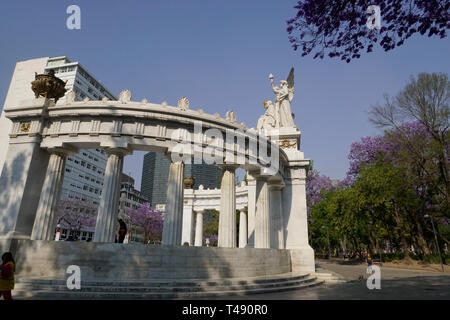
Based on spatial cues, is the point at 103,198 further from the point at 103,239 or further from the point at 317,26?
the point at 317,26

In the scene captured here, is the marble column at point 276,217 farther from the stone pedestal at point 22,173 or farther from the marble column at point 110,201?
the stone pedestal at point 22,173

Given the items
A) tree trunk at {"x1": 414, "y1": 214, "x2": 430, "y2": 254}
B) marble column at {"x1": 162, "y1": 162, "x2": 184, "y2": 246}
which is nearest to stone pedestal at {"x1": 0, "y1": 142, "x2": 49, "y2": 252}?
marble column at {"x1": 162, "y1": 162, "x2": 184, "y2": 246}

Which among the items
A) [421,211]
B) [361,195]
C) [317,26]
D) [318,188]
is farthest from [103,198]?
[318,188]

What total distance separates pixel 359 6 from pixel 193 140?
1167cm

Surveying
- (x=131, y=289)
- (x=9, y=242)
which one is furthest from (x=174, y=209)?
(x=9, y=242)

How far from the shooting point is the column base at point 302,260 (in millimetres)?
19067

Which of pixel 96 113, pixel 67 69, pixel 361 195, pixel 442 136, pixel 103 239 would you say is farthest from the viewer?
pixel 67 69

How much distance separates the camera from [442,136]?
89.4 ft

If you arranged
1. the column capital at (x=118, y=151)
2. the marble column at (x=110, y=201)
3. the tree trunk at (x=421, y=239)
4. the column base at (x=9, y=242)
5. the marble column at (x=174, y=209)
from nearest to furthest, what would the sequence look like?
the column base at (x=9, y=242) < the marble column at (x=110, y=201) < the marble column at (x=174, y=209) < the column capital at (x=118, y=151) < the tree trunk at (x=421, y=239)

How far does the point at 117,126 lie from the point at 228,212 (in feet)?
29.3

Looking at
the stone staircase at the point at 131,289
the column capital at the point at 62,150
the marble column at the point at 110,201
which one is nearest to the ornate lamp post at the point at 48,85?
the column capital at the point at 62,150

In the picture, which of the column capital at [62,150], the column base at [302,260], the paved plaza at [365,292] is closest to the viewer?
the paved plaza at [365,292]

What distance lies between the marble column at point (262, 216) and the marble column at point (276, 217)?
4.72ft

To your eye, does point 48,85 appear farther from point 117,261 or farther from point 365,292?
point 365,292
